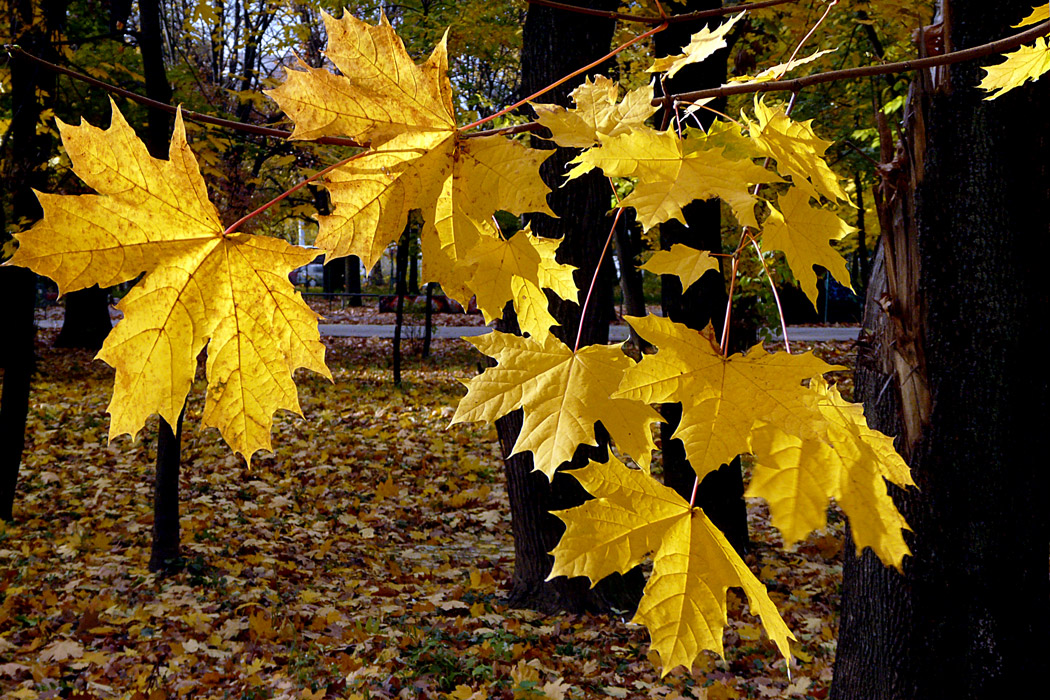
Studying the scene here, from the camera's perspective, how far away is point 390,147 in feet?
3.34

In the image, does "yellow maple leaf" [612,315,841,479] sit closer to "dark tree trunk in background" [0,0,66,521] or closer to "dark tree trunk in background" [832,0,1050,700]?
"dark tree trunk in background" [832,0,1050,700]

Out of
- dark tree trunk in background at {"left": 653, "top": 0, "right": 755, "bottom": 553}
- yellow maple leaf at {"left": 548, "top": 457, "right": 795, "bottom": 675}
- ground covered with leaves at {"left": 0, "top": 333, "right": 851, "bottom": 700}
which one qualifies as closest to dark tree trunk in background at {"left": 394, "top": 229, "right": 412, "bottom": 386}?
ground covered with leaves at {"left": 0, "top": 333, "right": 851, "bottom": 700}

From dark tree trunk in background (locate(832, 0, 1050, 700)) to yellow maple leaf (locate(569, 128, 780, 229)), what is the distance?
→ 82.3 inches

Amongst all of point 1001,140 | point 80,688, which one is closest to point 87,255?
point 1001,140

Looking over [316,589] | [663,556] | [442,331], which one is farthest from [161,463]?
[442,331]

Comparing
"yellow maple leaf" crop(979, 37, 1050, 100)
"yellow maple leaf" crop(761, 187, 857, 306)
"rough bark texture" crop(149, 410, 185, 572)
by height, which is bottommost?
"rough bark texture" crop(149, 410, 185, 572)

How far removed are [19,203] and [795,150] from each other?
7.18 meters

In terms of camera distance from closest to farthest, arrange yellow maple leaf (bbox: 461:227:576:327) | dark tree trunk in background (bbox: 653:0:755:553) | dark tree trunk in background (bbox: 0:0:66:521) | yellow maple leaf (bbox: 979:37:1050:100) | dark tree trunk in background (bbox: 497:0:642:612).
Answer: yellow maple leaf (bbox: 461:227:576:327), yellow maple leaf (bbox: 979:37:1050:100), dark tree trunk in background (bbox: 497:0:642:612), dark tree trunk in background (bbox: 653:0:755:553), dark tree trunk in background (bbox: 0:0:66:521)

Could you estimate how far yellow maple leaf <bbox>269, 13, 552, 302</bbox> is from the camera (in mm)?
990

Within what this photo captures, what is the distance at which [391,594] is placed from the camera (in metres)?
5.41

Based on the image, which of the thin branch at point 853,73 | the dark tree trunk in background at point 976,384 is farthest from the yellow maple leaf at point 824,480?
the dark tree trunk in background at point 976,384

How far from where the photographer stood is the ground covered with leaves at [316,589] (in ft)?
13.9

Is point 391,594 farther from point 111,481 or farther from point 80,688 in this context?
point 111,481

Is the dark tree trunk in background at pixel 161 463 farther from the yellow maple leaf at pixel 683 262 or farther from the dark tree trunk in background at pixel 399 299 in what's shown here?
the dark tree trunk in background at pixel 399 299
